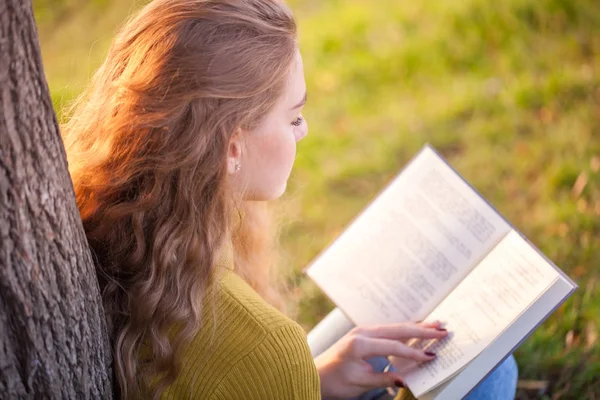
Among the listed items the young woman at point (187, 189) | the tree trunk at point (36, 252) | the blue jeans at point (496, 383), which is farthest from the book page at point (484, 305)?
the tree trunk at point (36, 252)

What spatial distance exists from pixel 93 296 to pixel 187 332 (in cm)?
22

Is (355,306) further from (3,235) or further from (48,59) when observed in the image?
(48,59)

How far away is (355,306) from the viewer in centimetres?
207

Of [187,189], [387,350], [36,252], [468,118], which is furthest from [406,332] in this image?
[468,118]

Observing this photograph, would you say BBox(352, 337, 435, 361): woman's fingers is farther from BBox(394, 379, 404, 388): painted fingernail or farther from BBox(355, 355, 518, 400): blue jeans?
BBox(355, 355, 518, 400): blue jeans

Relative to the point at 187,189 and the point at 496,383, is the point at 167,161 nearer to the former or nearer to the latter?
the point at 187,189

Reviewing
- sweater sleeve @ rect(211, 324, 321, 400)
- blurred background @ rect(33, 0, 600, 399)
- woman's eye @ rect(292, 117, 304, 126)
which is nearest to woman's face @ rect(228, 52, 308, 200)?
woman's eye @ rect(292, 117, 304, 126)

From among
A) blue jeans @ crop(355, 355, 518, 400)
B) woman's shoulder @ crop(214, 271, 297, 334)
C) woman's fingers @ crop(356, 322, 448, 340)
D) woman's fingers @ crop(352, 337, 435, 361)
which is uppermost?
woman's shoulder @ crop(214, 271, 297, 334)

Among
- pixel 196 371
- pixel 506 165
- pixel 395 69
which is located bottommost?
pixel 196 371

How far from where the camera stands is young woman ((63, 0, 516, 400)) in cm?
150

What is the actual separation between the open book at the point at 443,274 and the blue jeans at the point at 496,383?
0.15 m

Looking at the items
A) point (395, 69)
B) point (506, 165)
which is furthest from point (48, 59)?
point (506, 165)

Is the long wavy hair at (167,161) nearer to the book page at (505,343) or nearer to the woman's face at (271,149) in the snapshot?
the woman's face at (271,149)

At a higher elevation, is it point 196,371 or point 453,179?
point 453,179
